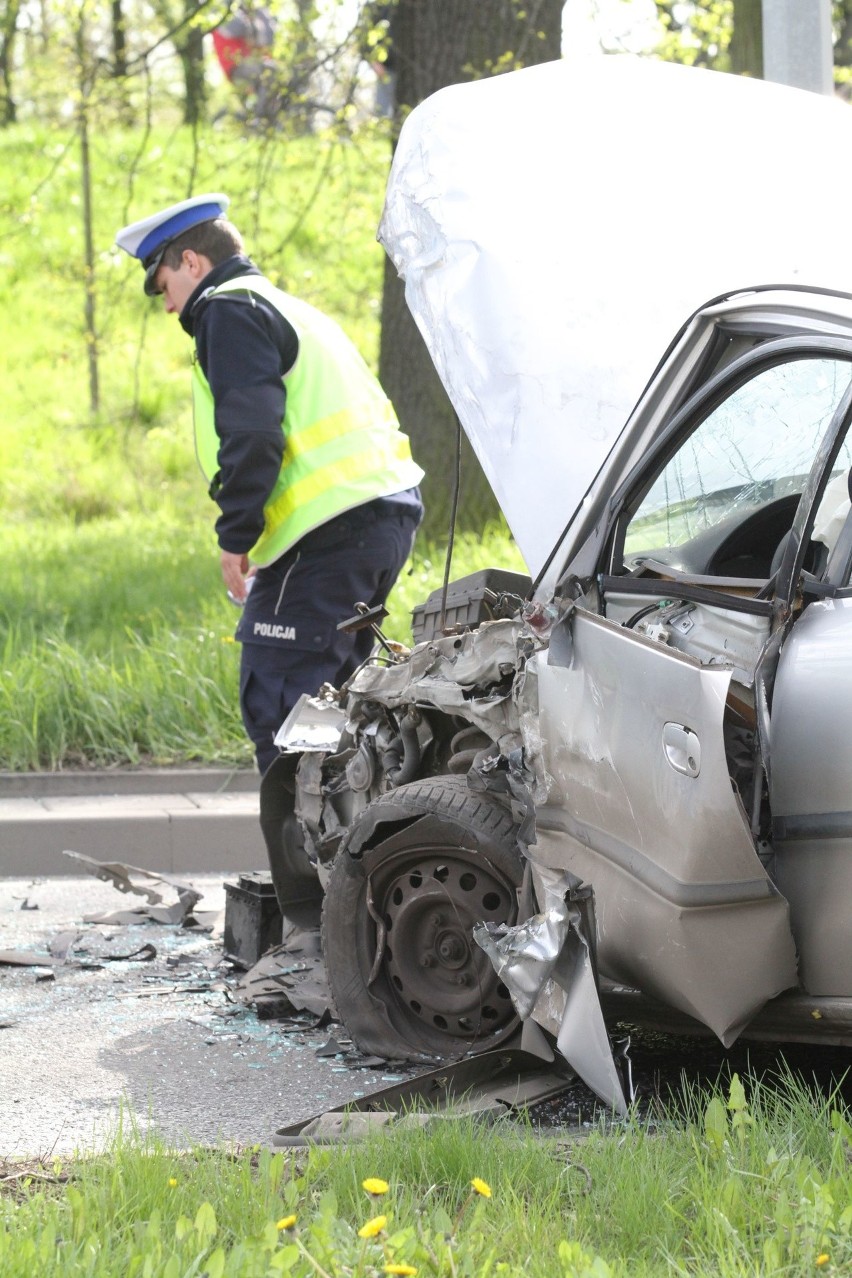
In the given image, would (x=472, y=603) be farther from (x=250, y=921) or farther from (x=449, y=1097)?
(x=449, y=1097)

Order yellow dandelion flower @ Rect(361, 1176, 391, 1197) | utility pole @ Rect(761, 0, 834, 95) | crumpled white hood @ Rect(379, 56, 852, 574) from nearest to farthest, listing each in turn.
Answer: yellow dandelion flower @ Rect(361, 1176, 391, 1197) → crumpled white hood @ Rect(379, 56, 852, 574) → utility pole @ Rect(761, 0, 834, 95)

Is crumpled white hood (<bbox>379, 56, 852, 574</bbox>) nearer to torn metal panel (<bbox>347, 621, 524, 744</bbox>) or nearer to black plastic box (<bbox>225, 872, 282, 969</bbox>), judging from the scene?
torn metal panel (<bbox>347, 621, 524, 744</bbox>)

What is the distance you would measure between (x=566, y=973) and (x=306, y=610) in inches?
91.6

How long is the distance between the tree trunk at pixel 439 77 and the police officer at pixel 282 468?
4802 millimetres

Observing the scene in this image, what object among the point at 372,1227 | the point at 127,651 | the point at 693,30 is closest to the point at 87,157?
the point at 693,30

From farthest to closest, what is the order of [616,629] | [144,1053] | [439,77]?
[439,77], [144,1053], [616,629]

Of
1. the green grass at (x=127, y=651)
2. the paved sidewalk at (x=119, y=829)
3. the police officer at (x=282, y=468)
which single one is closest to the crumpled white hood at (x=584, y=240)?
the police officer at (x=282, y=468)

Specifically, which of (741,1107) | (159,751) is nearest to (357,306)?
(159,751)

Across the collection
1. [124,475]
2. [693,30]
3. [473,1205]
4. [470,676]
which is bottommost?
[473,1205]

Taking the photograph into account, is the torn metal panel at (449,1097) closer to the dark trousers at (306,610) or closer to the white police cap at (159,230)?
the dark trousers at (306,610)

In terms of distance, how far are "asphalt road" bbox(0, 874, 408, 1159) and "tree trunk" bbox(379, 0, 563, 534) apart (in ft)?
17.7

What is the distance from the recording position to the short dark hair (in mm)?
5828

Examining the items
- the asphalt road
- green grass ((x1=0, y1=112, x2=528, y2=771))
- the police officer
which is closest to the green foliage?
green grass ((x1=0, y1=112, x2=528, y2=771))

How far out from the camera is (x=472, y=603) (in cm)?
468
